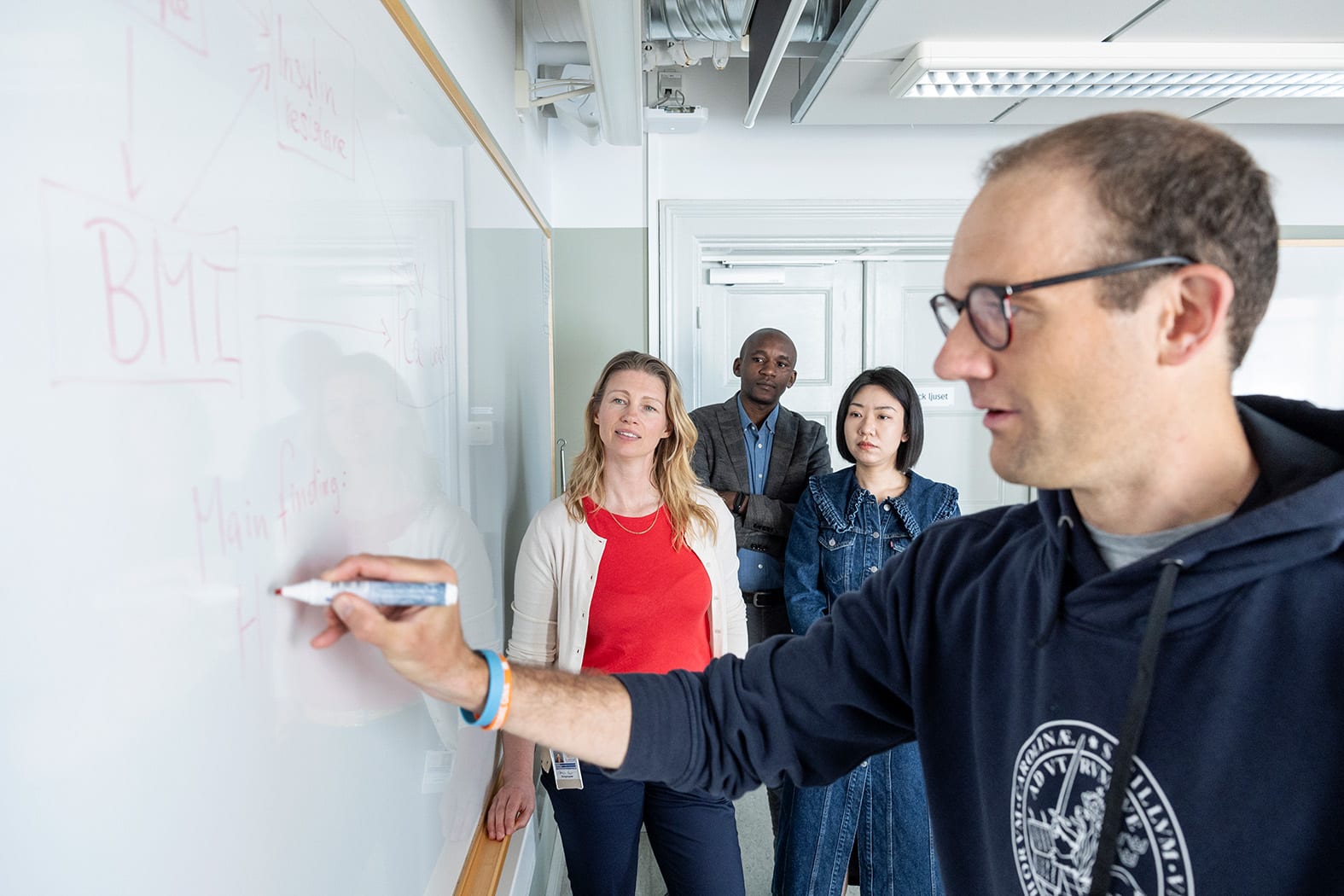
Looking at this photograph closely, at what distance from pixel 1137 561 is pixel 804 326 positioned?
3.28 meters

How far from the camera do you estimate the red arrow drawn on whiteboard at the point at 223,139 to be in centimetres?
57

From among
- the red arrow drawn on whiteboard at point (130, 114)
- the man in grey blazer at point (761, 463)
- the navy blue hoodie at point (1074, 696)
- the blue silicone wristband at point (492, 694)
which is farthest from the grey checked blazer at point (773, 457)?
the red arrow drawn on whiteboard at point (130, 114)

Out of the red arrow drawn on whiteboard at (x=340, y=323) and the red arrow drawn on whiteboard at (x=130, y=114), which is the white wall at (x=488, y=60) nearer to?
the red arrow drawn on whiteboard at (x=340, y=323)

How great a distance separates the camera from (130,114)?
508 mm

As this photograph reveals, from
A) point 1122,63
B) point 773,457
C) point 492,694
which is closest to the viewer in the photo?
point 492,694

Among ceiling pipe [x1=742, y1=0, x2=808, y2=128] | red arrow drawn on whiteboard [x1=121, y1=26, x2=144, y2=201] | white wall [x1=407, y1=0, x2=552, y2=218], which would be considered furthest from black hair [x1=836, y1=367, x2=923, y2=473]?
red arrow drawn on whiteboard [x1=121, y1=26, x2=144, y2=201]

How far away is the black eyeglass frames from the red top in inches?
47.1

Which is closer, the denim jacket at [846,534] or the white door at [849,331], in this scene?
the denim jacket at [846,534]

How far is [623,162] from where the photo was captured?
11.7 feet

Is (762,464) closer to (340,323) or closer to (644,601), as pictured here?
(644,601)

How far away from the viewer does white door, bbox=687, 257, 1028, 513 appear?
3.88 meters

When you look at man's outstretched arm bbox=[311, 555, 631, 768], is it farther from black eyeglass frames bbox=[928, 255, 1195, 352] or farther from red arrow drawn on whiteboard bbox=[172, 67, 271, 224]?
black eyeglass frames bbox=[928, 255, 1195, 352]

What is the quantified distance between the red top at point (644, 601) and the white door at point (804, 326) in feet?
6.38

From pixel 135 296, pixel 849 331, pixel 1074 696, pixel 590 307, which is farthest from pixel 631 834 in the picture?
pixel 849 331
